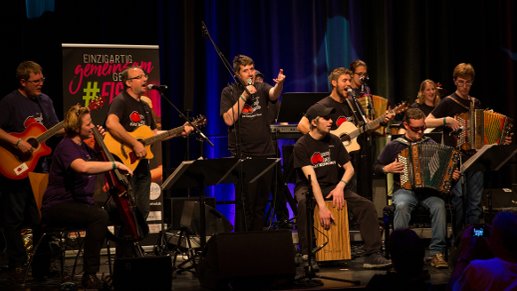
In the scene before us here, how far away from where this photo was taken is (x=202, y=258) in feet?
20.8

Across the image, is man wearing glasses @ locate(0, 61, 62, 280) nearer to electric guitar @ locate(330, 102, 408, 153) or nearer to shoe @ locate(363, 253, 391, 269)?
electric guitar @ locate(330, 102, 408, 153)

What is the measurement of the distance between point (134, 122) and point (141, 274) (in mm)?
2385

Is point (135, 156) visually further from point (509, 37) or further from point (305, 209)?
point (509, 37)

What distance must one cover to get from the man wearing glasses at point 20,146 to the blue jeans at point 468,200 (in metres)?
4.36

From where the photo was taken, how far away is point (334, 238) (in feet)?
24.5

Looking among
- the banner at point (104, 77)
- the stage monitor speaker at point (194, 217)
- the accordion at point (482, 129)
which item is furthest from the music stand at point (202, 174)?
the accordion at point (482, 129)

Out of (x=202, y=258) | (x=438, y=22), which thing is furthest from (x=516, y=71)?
(x=202, y=258)

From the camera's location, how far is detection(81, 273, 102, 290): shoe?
6.50 m

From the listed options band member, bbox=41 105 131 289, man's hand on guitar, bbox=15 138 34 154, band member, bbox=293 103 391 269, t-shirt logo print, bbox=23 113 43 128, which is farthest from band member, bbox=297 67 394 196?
man's hand on guitar, bbox=15 138 34 154

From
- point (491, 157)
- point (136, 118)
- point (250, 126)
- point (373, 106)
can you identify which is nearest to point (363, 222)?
point (491, 157)

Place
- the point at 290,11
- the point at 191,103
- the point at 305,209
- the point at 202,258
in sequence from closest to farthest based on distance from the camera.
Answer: the point at 202,258
the point at 305,209
the point at 191,103
the point at 290,11

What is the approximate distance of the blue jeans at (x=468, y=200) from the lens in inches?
321

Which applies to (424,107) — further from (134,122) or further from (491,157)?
(134,122)

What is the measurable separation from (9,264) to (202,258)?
2.26 metres
